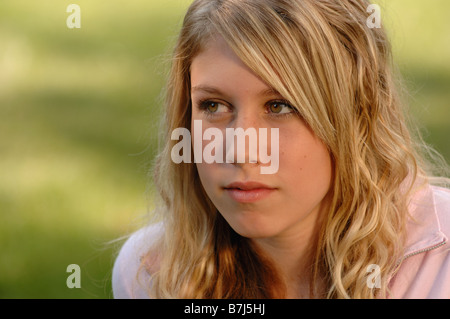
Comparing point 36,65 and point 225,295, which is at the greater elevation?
point 36,65

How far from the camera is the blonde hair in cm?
215

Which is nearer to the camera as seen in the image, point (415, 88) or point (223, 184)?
point (223, 184)

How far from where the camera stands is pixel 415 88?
17.4 ft

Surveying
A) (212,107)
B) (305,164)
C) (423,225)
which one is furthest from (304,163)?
(423,225)

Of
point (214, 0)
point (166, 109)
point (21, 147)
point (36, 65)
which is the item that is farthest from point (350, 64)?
point (36, 65)

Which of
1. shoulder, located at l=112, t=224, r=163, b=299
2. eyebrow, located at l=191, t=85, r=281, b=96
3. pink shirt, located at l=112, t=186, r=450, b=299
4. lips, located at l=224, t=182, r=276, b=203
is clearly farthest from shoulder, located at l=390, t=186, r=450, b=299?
shoulder, located at l=112, t=224, r=163, b=299

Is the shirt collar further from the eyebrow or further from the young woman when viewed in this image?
the eyebrow

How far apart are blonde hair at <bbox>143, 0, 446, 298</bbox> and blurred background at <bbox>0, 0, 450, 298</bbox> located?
49cm

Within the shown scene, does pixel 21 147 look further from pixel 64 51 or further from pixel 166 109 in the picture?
pixel 166 109

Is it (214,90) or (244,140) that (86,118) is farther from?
(244,140)

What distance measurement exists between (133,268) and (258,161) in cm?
78

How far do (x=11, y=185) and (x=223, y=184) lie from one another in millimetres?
3088

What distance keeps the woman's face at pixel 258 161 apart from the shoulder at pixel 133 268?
530 mm

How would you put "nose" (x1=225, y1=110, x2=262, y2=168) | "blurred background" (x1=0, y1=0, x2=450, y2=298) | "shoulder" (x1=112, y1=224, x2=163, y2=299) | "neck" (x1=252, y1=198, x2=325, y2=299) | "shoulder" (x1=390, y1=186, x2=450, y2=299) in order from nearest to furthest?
"nose" (x1=225, y1=110, x2=262, y2=168), "shoulder" (x1=390, y1=186, x2=450, y2=299), "neck" (x1=252, y1=198, x2=325, y2=299), "shoulder" (x1=112, y1=224, x2=163, y2=299), "blurred background" (x1=0, y1=0, x2=450, y2=298)
